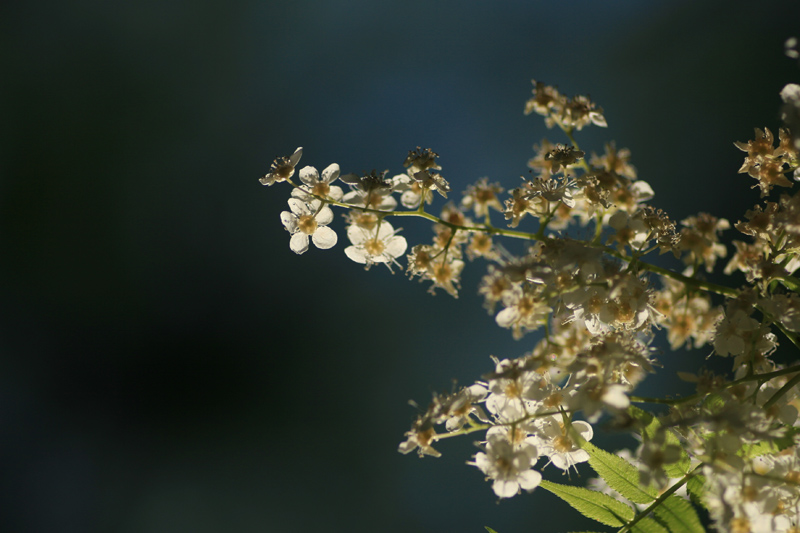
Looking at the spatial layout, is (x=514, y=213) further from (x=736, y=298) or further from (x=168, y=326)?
(x=168, y=326)

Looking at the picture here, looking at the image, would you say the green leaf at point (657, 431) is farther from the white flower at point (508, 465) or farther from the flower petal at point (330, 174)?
the flower petal at point (330, 174)

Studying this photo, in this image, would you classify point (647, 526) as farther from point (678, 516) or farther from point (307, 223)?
point (307, 223)

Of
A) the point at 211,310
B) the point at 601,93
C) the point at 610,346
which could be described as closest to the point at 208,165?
the point at 211,310

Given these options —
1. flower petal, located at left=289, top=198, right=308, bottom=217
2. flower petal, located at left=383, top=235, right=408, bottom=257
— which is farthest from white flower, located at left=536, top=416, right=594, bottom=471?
flower petal, located at left=289, top=198, right=308, bottom=217

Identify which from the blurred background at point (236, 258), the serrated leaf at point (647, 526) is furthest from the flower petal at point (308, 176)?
the blurred background at point (236, 258)

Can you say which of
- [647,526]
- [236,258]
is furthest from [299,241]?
[236,258]
